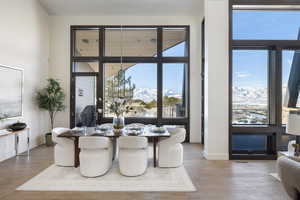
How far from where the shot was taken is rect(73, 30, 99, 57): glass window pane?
6969 mm

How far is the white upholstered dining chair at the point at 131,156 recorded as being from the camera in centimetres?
369

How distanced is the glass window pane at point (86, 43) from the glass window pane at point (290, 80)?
5.49 metres

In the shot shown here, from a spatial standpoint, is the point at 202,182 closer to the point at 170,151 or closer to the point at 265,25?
A: the point at 170,151

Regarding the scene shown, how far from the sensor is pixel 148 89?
6961mm

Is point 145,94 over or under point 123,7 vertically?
under

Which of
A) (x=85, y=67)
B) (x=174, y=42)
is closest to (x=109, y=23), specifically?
(x=85, y=67)

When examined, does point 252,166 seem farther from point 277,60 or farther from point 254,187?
point 277,60

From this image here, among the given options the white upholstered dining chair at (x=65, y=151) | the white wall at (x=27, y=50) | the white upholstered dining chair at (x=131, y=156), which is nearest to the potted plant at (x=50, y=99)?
the white wall at (x=27, y=50)

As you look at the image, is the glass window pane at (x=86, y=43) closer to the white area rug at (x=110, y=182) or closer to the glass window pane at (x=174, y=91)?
the glass window pane at (x=174, y=91)

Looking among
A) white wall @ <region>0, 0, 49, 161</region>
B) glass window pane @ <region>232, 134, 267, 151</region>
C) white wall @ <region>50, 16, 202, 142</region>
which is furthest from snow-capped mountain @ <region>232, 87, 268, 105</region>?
white wall @ <region>0, 0, 49, 161</region>

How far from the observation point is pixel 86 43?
7.02 m

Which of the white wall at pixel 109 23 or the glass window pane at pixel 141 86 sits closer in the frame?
the white wall at pixel 109 23

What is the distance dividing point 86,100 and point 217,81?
4.37 meters

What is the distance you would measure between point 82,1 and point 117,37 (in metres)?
1.49
